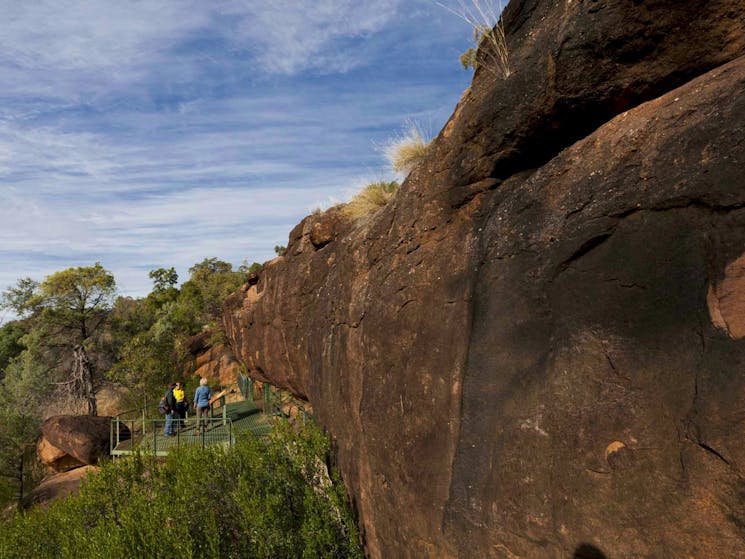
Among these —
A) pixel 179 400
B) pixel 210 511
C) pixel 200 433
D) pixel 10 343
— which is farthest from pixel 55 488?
pixel 10 343

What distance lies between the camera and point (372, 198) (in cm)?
961

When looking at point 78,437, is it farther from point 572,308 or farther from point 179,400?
point 572,308

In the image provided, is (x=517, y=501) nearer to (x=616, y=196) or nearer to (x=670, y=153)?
(x=616, y=196)

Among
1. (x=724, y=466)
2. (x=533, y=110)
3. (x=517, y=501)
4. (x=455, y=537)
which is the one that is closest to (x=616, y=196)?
(x=533, y=110)

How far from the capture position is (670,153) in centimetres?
329

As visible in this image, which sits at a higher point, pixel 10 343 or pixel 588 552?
pixel 10 343

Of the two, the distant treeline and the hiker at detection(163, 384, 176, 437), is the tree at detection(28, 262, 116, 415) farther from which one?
the hiker at detection(163, 384, 176, 437)

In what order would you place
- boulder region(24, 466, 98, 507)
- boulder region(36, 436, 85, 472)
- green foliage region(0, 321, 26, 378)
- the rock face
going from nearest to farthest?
1. the rock face
2. boulder region(24, 466, 98, 507)
3. boulder region(36, 436, 85, 472)
4. green foliage region(0, 321, 26, 378)

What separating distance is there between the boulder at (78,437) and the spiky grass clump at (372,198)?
17.2 m

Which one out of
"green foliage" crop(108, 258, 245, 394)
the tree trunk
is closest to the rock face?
"green foliage" crop(108, 258, 245, 394)

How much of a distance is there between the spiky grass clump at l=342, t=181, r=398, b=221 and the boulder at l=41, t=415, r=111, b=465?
56.5ft

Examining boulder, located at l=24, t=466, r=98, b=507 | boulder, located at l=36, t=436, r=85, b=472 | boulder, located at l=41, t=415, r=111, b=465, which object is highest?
boulder, located at l=41, t=415, r=111, b=465

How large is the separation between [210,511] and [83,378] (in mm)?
27872

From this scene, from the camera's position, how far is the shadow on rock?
3322mm
